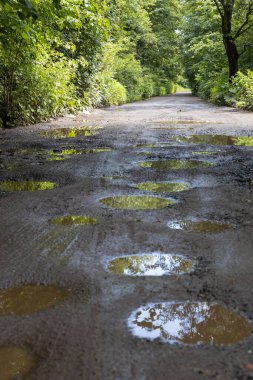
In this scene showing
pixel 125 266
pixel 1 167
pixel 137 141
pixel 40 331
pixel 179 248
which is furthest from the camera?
pixel 137 141

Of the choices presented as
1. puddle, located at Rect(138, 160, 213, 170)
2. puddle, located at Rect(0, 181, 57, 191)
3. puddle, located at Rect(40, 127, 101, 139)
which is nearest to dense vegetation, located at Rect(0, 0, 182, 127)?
puddle, located at Rect(40, 127, 101, 139)

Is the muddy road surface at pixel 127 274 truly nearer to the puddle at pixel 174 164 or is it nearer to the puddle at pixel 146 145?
the puddle at pixel 174 164

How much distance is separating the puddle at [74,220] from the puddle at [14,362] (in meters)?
1.53

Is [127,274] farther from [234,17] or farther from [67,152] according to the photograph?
[234,17]

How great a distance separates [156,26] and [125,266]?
152ft

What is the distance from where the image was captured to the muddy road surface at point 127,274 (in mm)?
1520

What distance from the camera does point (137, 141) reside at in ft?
25.0

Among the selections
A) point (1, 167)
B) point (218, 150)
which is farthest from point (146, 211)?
point (218, 150)

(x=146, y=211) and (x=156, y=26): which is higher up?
(x=156, y=26)

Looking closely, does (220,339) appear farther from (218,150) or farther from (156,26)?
(156,26)

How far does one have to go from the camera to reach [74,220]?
316 centimetres

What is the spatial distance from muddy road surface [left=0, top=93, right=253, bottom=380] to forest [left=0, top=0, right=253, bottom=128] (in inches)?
66.0

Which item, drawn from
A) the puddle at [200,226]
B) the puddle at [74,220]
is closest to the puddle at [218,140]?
the puddle at [200,226]

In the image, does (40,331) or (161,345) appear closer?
(161,345)
